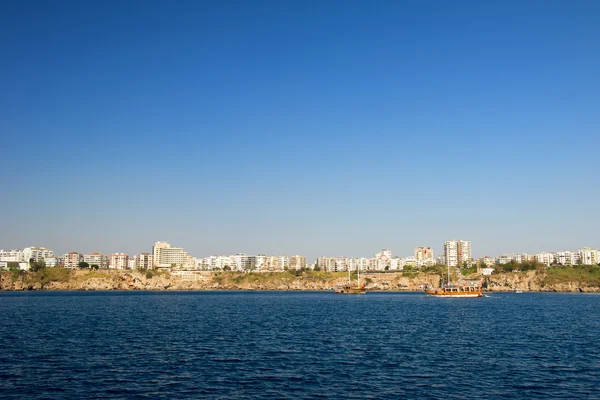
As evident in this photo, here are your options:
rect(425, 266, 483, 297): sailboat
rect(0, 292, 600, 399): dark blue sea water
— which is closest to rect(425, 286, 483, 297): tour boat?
rect(425, 266, 483, 297): sailboat

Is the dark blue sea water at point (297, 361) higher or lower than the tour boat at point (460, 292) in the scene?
higher

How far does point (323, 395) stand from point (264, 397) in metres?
4.01

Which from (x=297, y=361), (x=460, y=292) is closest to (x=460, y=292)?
(x=460, y=292)

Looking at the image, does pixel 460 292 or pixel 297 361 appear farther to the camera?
pixel 460 292

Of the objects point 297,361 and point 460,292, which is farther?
point 460,292

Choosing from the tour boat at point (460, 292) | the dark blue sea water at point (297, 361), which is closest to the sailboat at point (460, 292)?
the tour boat at point (460, 292)

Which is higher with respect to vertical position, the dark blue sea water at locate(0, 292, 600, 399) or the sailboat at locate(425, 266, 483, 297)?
the dark blue sea water at locate(0, 292, 600, 399)

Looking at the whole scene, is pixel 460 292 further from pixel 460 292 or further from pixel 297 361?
pixel 297 361

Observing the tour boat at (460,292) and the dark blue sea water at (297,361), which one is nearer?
the dark blue sea water at (297,361)

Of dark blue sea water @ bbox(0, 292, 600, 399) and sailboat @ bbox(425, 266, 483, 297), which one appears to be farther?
sailboat @ bbox(425, 266, 483, 297)

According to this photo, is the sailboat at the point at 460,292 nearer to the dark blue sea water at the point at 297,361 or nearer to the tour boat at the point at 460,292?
the tour boat at the point at 460,292

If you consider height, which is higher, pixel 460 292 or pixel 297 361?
pixel 297 361

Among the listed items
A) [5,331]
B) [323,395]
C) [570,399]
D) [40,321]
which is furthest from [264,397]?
[40,321]

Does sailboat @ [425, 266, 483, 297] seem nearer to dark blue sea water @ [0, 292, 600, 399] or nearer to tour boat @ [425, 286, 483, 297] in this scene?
tour boat @ [425, 286, 483, 297]
